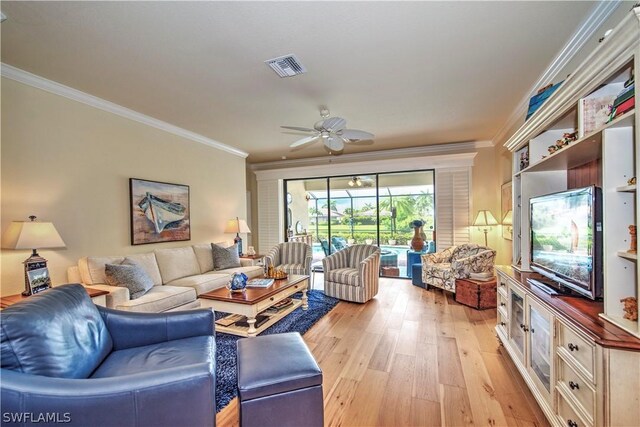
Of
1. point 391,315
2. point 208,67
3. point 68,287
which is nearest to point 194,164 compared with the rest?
point 208,67

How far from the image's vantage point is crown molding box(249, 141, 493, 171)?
538cm

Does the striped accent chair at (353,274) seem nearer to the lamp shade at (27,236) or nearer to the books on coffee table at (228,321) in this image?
the books on coffee table at (228,321)

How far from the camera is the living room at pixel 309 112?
192cm

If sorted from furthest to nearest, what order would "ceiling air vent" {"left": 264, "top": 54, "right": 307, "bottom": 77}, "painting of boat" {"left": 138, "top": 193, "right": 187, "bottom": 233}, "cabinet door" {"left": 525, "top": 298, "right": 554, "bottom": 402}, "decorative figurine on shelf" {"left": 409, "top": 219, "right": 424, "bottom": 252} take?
"decorative figurine on shelf" {"left": 409, "top": 219, "right": 424, "bottom": 252} < "painting of boat" {"left": 138, "top": 193, "right": 187, "bottom": 233} < "ceiling air vent" {"left": 264, "top": 54, "right": 307, "bottom": 77} < "cabinet door" {"left": 525, "top": 298, "right": 554, "bottom": 402}

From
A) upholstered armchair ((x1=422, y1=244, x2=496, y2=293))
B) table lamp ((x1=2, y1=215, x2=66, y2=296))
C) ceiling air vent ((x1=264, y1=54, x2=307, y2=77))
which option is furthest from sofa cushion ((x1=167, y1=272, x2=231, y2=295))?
upholstered armchair ((x1=422, y1=244, x2=496, y2=293))

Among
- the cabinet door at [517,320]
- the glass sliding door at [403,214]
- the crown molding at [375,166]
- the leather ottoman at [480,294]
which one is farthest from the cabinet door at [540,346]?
the crown molding at [375,166]

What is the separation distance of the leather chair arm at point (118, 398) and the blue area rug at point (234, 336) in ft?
2.61

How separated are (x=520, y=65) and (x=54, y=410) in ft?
12.7

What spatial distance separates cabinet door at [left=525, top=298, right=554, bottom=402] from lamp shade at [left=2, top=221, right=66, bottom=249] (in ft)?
12.7

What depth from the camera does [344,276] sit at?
4.23 meters

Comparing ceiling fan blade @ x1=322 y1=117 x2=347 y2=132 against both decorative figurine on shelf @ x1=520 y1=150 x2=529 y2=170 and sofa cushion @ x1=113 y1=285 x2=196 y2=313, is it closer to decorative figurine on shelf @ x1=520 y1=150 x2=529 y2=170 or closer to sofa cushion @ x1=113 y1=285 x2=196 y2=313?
decorative figurine on shelf @ x1=520 y1=150 x2=529 y2=170

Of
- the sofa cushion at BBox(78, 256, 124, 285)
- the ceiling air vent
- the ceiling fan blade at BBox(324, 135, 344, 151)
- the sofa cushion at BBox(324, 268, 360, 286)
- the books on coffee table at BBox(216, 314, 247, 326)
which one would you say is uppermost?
the ceiling air vent

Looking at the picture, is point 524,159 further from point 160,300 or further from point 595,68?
point 160,300

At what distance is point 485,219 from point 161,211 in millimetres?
5179
